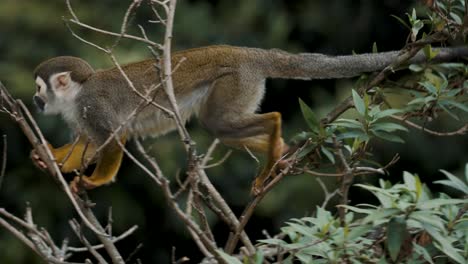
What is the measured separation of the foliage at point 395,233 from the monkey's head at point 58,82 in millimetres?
1967

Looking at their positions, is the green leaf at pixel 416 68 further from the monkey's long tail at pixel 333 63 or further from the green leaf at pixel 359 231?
the green leaf at pixel 359 231

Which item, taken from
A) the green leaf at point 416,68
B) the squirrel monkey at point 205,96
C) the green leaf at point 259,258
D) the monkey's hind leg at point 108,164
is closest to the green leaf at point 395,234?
the green leaf at point 259,258

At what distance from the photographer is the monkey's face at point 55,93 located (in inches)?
158

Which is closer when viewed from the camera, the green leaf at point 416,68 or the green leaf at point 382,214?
the green leaf at point 382,214

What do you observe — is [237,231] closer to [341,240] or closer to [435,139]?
[341,240]

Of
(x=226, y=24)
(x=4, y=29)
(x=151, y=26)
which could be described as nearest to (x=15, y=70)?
(x=4, y=29)

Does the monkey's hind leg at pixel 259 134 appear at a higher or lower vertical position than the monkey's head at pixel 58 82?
lower

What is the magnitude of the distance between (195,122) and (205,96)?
244 centimetres

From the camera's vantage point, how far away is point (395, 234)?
6.63ft

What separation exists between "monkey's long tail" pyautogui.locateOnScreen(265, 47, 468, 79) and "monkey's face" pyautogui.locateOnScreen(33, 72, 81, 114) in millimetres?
905

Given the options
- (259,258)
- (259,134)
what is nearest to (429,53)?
(259,134)

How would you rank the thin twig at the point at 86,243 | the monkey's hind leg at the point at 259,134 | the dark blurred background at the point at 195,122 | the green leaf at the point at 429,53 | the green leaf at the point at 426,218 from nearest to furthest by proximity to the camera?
the green leaf at the point at 426,218 → the thin twig at the point at 86,243 → the green leaf at the point at 429,53 → the monkey's hind leg at the point at 259,134 → the dark blurred background at the point at 195,122

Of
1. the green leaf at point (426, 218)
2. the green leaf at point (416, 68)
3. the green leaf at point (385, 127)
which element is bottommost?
the green leaf at point (426, 218)

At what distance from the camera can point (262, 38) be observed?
6953mm
